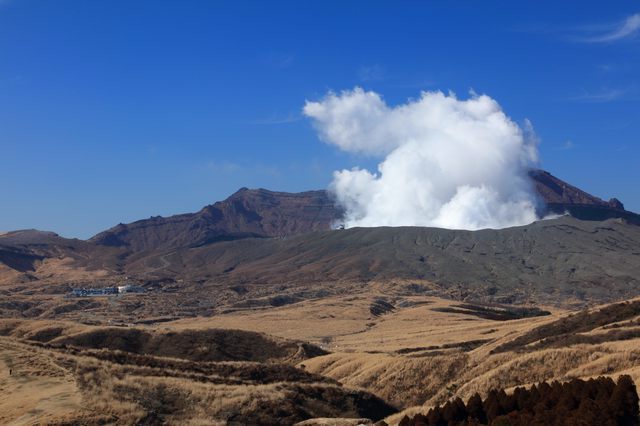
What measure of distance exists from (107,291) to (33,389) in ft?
429

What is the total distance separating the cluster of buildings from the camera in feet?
495

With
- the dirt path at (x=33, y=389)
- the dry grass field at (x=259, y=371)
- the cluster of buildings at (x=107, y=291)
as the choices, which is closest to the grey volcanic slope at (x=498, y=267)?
the cluster of buildings at (x=107, y=291)

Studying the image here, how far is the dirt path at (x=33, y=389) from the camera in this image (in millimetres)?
27234

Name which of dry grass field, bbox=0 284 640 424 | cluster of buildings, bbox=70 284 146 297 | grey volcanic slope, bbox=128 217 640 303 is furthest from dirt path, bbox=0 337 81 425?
grey volcanic slope, bbox=128 217 640 303

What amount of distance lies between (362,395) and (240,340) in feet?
85.7

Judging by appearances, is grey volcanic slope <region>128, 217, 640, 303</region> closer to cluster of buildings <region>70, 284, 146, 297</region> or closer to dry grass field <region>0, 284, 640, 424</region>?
cluster of buildings <region>70, 284, 146, 297</region>

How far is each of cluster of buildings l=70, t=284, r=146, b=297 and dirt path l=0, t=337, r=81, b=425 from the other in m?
117

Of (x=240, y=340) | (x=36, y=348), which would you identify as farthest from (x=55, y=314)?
(x=36, y=348)

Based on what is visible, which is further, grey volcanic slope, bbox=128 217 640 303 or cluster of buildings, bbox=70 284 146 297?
grey volcanic slope, bbox=128 217 640 303

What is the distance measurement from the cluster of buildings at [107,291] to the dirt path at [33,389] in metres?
117

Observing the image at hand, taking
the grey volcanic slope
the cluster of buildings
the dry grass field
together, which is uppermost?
the grey volcanic slope

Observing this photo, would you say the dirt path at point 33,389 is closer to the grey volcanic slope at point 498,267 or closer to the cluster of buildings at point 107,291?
the cluster of buildings at point 107,291

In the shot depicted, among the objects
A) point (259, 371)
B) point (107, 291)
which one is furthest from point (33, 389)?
point (107, 291)

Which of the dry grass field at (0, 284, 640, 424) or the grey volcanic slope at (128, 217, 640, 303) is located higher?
the grey volcanic slope at (128, 217, 640, 303)
